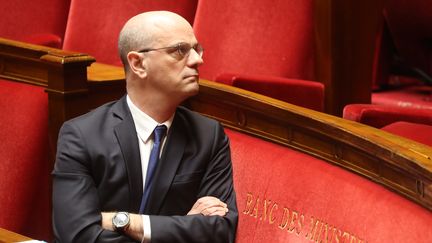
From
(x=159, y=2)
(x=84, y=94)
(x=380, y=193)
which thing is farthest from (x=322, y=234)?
(x=159, y=2)

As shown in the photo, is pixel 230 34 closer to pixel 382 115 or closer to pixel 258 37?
pixel 258 37

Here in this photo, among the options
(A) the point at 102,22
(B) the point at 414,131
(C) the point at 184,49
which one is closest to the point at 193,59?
(C) the point at 184,49

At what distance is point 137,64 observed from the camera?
A: 1.28 ft

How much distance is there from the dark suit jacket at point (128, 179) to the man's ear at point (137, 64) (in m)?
0.02

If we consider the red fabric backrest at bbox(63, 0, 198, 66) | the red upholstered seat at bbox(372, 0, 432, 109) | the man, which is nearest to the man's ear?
the man

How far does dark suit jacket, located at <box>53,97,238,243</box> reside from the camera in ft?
1.25

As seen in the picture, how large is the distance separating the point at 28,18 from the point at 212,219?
441 mm

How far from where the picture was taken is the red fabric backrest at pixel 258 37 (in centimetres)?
62

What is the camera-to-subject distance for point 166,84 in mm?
390

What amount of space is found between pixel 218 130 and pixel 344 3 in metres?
0.23

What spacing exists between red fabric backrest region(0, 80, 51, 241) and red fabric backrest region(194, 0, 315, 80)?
15 centimetres

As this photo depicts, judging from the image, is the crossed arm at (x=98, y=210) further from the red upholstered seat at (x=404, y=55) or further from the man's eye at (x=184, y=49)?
the red upholstered seat at (x=404, y=55)

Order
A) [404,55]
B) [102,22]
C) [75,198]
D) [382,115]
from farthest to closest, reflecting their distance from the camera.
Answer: [404,55] < [102,22] < [382,115] < [75,198]

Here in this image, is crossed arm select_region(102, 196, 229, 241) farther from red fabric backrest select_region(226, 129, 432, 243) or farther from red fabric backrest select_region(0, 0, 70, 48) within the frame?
red fabric backrest select_region(0, 0, 70, 48)
